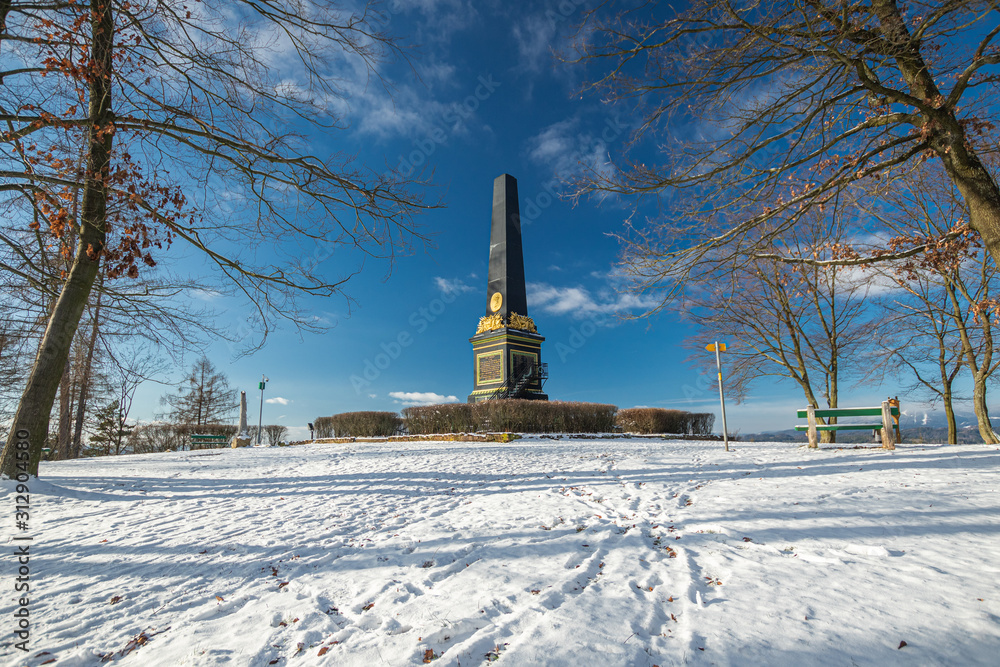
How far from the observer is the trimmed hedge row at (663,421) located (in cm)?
2002

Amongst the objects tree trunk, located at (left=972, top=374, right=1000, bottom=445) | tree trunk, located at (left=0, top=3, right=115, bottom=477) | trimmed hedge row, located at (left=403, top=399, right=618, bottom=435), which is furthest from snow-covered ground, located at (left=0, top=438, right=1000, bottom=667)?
trimmed hedge row, located at (left=403, top=399, right=618, bottom=435)

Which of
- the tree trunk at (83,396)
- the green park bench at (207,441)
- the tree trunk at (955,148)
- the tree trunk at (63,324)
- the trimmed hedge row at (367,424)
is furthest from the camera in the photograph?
the green park bench at (207,441)

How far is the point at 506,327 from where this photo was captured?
2227 cm

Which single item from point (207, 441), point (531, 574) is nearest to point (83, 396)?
point (207, 441)

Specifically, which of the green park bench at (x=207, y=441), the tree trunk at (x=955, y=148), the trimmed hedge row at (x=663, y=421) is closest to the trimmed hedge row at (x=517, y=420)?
the trimmed hedge row at (x=663, y=421)

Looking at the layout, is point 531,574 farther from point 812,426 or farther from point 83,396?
point 83,396

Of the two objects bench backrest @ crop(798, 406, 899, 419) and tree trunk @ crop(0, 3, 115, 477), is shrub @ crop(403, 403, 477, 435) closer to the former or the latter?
bench backrest @ crop(798, 406, 899, 419)

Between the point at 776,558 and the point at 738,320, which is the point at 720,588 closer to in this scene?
the point at 776,558

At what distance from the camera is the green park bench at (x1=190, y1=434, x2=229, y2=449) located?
806 inches

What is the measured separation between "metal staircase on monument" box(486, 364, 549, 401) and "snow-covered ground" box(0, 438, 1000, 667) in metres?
14.5

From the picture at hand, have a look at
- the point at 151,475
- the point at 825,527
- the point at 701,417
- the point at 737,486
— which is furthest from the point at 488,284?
the point at 825,527

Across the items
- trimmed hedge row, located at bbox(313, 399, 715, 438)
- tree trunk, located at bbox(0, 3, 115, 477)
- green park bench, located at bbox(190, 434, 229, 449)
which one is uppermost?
tree trunk, located at bbox(0, 3, 115, 477)

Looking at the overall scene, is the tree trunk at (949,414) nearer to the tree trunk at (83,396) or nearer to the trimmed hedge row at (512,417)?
the trimmed hedge row at (512,417)

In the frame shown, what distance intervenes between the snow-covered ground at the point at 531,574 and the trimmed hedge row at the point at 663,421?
13217mm
